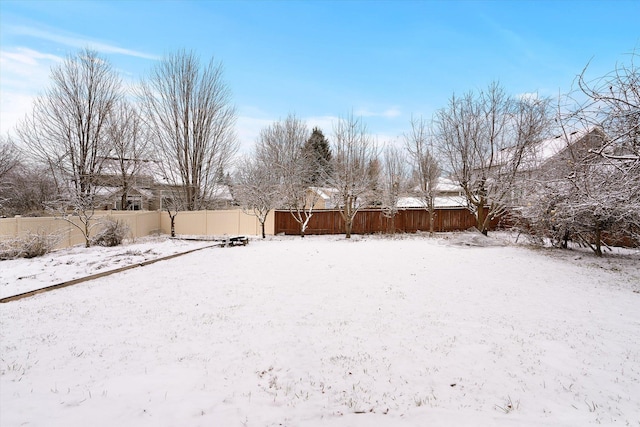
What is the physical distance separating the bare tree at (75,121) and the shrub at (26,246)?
7126mm

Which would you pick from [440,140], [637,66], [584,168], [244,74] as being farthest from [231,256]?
[440,140]

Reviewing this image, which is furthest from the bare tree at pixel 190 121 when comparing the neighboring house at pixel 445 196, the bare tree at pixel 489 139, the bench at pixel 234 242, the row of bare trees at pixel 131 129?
the bare tree at pixel 489 139

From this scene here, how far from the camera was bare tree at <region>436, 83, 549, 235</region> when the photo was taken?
44.3ft

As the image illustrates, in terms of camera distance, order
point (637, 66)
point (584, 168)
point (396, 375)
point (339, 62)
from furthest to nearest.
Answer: point (339, 62)
point (584, 168)
point (637, 66)
point (396, 375)

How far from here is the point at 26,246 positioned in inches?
431

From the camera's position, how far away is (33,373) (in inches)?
141

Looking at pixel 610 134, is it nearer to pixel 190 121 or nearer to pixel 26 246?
pixel 26 246

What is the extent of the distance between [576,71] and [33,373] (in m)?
7.29

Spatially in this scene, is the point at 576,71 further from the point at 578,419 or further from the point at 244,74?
the point at 244,74

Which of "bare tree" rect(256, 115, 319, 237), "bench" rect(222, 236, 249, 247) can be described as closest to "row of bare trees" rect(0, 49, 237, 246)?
"bare tree" rect(256, 115, 319, 237)

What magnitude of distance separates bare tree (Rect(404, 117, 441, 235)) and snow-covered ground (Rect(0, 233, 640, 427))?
10.3 meters

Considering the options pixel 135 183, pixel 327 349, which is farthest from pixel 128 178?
pixel 327 349

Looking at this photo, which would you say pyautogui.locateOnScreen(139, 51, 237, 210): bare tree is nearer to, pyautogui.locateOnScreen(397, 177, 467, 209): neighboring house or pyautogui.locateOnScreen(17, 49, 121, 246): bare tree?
pyautogui.locateOnScreen(17, 49, 121, 246): bare tree

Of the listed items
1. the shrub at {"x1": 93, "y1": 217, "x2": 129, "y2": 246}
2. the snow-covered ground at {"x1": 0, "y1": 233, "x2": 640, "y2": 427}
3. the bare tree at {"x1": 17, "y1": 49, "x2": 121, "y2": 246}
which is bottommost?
the snow-covered ground at {"x1": 0, "y1": 233, "x2": 640, "y2": 427}
